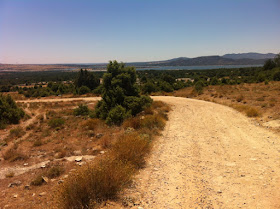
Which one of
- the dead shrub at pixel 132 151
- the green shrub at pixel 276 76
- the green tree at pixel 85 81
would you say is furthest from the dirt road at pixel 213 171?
the green tree at pixel 85 81

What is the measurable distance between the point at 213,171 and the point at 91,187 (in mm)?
3415

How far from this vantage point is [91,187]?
3.45m

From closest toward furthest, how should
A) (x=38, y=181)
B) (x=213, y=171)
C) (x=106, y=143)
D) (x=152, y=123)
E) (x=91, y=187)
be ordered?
(x=91, y=187) → (x=213, y=171) → (x=38, y=181) → (x=106, y=143) → (x=152, y=123)

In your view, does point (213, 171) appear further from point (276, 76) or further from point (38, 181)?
point (276, 76)

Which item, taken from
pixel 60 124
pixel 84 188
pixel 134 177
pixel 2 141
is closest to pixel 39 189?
pixel 84 188

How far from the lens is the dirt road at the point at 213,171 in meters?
3.58

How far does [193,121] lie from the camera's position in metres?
10.5

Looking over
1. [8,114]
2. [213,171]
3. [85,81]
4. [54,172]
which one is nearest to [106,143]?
[54,172]

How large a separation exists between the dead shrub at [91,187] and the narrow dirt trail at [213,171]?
1.81ft

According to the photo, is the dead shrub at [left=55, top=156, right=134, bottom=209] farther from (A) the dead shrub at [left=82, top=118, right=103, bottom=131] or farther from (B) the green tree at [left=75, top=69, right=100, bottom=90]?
(B) the green tree at [left=75, top=69, right=100, bottom=90]

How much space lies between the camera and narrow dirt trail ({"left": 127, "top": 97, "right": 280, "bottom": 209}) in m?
3.58

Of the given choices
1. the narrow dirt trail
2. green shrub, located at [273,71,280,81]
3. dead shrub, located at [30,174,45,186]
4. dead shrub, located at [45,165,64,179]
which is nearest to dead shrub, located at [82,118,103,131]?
the narrow dirt trail

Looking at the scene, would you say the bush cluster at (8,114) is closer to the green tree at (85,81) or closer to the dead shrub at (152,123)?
the dead shrub at (152,123)

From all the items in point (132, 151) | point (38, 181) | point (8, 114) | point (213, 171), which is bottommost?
point (38, 181)
